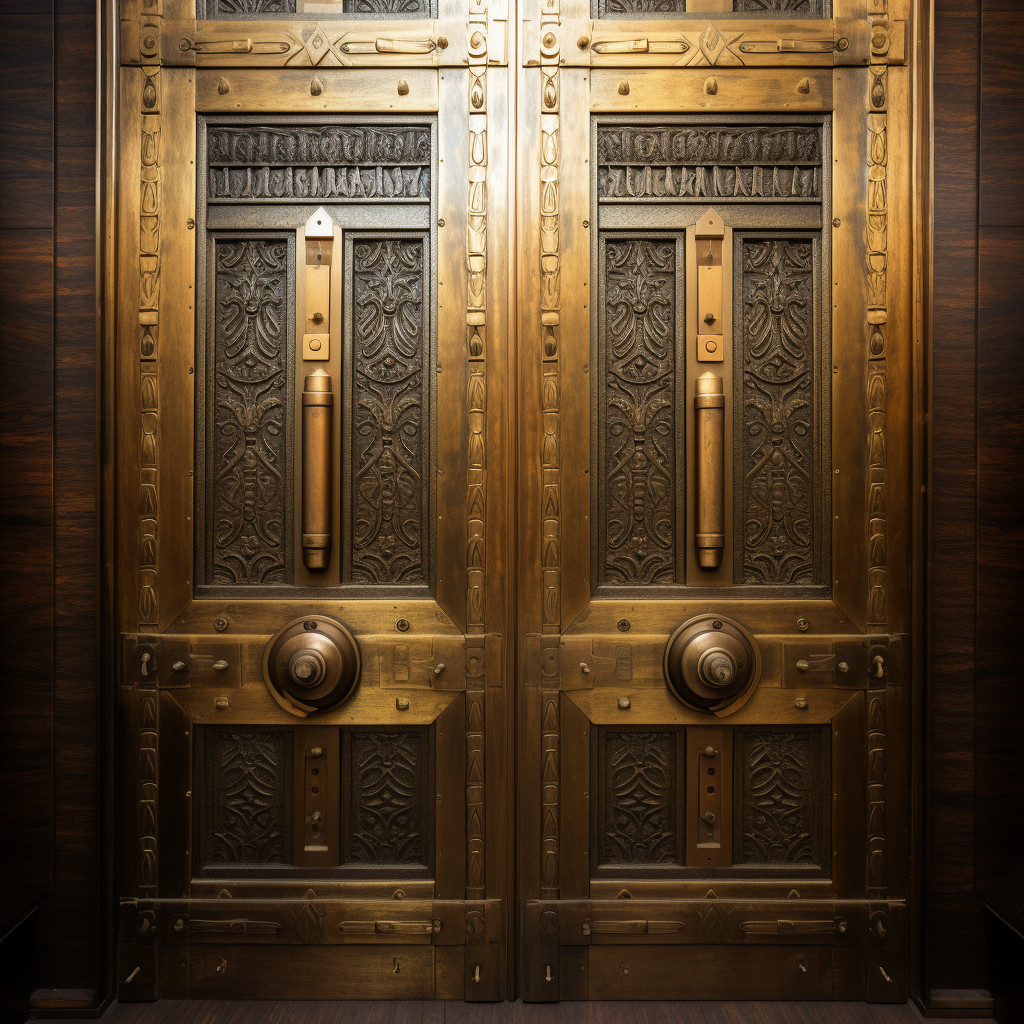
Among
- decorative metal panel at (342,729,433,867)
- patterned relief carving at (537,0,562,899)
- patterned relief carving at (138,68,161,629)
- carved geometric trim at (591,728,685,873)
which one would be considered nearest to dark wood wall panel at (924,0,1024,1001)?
carved geometric trim at (591,728,685,873)

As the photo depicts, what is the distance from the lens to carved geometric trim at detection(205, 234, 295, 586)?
1906mm

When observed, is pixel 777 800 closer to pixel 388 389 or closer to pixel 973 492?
pixel 973 492

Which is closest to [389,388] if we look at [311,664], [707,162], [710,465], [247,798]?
[311,664]

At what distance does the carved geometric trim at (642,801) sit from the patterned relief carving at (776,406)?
0.46 meters

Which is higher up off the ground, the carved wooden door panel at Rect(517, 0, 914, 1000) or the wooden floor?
the carved wooden door panel at Rect(517, 0, 914, 1000)

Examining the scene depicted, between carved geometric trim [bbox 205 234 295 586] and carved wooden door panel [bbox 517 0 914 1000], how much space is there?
0.57 meters

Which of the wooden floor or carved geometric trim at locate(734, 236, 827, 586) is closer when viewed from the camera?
the wooden floor

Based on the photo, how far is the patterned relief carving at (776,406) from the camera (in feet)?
6.24

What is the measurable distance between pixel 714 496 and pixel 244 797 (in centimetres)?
132

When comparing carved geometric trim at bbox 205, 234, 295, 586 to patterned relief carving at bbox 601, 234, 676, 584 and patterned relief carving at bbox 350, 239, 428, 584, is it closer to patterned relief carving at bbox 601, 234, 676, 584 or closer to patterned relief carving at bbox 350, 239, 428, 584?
patterned relief carving at bbox 350, 239, 428, 584

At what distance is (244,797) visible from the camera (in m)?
1.91

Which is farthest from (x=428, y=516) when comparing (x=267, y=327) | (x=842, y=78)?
(x=842, y=78)

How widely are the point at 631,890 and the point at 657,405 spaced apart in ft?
3.73

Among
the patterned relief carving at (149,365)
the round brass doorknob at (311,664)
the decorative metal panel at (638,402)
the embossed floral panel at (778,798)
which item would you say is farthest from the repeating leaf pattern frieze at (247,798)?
the embossed floral panel at (778,798)
